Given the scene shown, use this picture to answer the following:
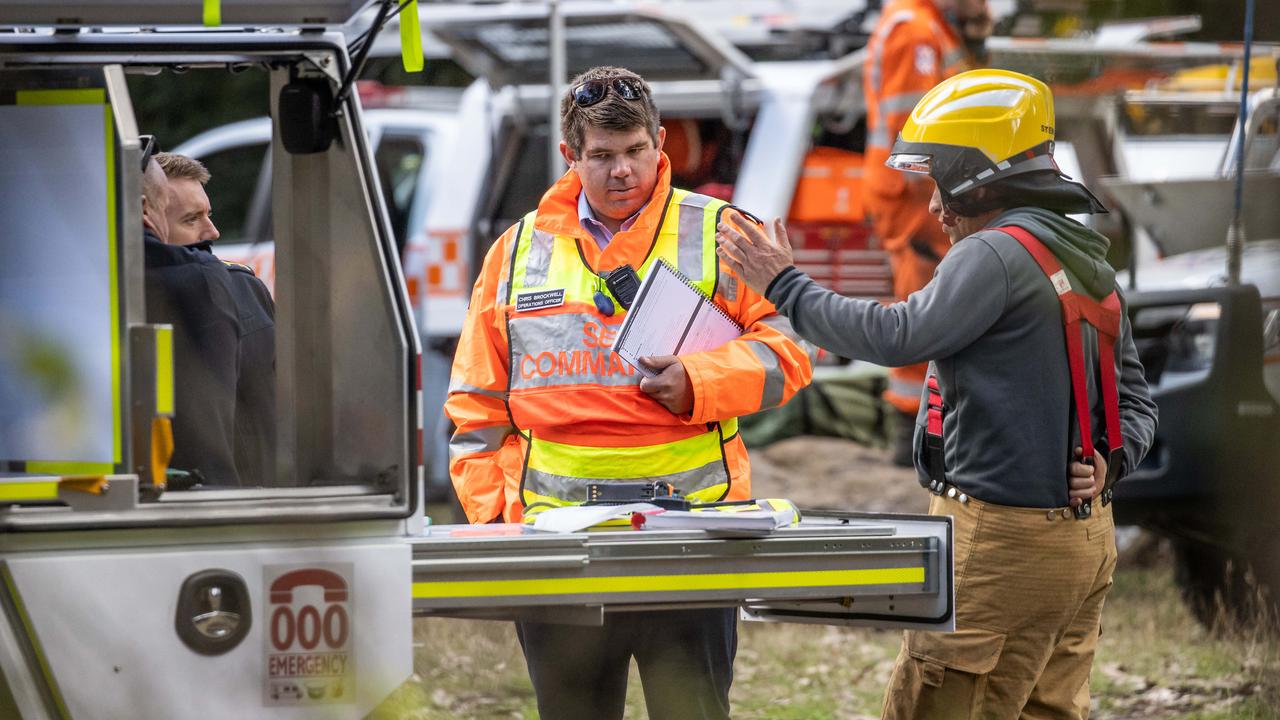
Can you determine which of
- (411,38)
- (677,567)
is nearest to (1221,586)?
(677,567)

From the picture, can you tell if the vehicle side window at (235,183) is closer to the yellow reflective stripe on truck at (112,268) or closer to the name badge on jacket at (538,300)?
the name badge on jacket at (538,300)

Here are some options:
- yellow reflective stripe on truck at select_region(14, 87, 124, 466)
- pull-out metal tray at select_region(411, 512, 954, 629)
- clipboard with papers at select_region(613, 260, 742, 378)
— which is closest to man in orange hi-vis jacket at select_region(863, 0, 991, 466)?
clipboard with papers at select_region(613, 260, 742, 378)

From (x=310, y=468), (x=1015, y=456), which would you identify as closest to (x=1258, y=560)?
(x=1015, y=456)

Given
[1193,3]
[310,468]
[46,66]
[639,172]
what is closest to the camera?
[46,66]

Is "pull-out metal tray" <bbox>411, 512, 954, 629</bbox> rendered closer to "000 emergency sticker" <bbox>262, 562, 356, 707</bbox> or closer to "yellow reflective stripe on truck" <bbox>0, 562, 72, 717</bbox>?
"000 emergency sticker" <bbox>262, 562, 356, 707</bbox>

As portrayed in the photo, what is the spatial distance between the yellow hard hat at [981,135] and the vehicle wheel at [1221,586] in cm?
307

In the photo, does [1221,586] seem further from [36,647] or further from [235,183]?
[235,183]

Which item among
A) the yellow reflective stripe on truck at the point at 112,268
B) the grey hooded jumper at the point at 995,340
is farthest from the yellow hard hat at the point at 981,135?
the yellow reflective stripe on truck at the point at 112,268

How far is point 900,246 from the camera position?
261 inches

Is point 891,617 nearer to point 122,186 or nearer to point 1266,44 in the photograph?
point 122,186

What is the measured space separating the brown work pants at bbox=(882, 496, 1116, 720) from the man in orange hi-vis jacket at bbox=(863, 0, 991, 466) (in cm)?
324

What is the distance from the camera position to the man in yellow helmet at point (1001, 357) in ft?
10.4

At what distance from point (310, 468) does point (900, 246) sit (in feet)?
13.0

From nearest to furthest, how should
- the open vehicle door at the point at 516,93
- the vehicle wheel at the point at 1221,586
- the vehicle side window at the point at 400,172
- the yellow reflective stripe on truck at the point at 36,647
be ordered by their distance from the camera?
the yellow reflective stripe on truck at the point at 36,647 → the vehicle wheel at the point at 1221,586 → the open vehicle door at the point at 516,93 → the vehicle side window at the point at 400,172
